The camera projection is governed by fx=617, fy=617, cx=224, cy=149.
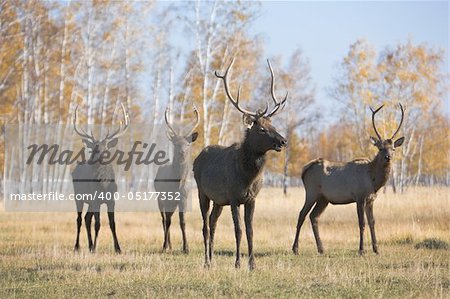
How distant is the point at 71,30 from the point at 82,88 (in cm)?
420

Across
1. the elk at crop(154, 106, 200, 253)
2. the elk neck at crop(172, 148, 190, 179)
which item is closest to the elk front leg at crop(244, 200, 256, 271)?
the elk at crop(154, 106, 200, 253)

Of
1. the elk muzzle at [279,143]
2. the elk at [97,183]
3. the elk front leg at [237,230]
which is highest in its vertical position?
the elk muzzle at [279,143]

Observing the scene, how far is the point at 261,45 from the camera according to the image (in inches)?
1136

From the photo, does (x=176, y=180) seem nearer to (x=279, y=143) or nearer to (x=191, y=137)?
(x=191, y=137)

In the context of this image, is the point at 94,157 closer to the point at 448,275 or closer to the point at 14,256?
the point at 14,256

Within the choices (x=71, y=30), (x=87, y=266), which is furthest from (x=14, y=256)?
(x=71, y=30)

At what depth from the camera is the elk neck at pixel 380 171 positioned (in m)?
12.0

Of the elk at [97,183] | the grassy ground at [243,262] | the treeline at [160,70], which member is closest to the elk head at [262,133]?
the grassy ground at [243,262]

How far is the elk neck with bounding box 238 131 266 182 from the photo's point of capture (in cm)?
944

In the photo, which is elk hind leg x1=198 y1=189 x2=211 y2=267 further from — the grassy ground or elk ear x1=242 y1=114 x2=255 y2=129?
elk ear x1=242 y1=114 x2=255 y2=129

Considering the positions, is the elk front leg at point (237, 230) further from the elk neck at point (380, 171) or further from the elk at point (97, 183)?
the elk at point (97, 183)

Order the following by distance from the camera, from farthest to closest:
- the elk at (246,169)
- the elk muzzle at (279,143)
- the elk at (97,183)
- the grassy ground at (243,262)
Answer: the elk at (97,183) < the elk at (246,169) < the elk muzzle at (279,143) < the grassy ground at (243,262)

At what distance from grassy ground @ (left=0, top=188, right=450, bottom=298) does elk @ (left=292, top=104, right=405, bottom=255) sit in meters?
0.79

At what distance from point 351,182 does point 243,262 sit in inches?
129
